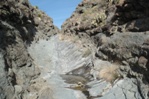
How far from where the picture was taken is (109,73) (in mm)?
19469

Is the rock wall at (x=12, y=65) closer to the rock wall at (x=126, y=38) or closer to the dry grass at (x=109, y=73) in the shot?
the dry grass at (x=109, y=73)

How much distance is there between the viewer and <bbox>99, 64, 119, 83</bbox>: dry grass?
18263 millimetres

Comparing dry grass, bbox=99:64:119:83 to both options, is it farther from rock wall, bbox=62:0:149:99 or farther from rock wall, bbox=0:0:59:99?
rock wall, bbox=0:0:59:99

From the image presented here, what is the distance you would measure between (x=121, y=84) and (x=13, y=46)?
10.2 metres

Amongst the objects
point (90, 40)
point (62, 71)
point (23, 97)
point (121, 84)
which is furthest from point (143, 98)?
point (90, 40)

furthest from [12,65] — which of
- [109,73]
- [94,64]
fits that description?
[94,64]

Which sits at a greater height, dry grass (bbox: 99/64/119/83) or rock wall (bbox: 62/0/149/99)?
rock wall (bbox: 62/0/149/99)

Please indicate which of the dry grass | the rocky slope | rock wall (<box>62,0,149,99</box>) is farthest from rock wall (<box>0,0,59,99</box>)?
rock wall (<box>62,0,149,99</box>)

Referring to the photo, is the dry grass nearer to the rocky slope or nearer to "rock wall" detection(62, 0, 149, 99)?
the rocky slope

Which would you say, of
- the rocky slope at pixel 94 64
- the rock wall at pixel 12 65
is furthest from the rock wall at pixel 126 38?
the rock wall at pixel 12 65

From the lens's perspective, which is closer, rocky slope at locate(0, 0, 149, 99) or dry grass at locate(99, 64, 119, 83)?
rocky slope at locate(0, 0, 149, 99)

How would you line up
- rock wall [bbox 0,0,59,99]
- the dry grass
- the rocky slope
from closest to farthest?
rock wall [bbox 0,0,59,99]
the rocky slope
the dry grass

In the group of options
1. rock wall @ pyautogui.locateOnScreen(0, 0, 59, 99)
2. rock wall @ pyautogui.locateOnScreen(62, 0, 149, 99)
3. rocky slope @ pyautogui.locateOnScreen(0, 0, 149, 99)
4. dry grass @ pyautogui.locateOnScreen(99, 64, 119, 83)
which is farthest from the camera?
dry grass @ pyautogui.locateOnScreen(99, 64, 119, 83)

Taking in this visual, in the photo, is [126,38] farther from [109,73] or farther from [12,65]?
[12,65]
